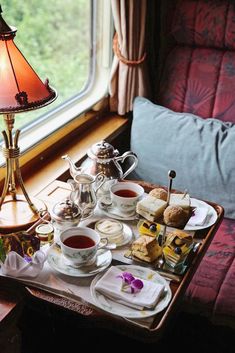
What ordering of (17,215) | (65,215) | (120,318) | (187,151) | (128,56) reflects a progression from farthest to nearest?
(128,56) → (187,151) → (17,215) → (65,215) → (120,318)

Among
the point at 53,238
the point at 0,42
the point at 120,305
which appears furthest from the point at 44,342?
the point at 0,42

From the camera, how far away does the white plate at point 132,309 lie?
1117mm

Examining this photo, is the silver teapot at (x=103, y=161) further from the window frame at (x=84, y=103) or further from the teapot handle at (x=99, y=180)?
the window frame at (x=84, y=103)

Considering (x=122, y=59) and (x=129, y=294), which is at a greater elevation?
(x=122, y=59)

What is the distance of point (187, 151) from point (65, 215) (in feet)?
2.72

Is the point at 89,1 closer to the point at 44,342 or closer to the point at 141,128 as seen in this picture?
the point at 141,128

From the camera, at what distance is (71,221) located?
1.35m

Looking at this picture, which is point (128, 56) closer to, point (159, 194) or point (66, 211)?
point (159, 194)

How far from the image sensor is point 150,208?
144 cm

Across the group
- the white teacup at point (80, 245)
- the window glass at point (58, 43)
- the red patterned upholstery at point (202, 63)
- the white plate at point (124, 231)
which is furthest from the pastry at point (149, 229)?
the window glass at point (58, 43)

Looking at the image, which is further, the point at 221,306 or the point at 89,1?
the point at 89,1

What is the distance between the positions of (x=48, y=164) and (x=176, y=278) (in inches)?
33.8

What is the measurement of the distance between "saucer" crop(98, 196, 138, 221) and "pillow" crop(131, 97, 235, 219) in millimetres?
598

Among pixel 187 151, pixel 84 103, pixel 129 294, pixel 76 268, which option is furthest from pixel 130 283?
pixel 84 103
